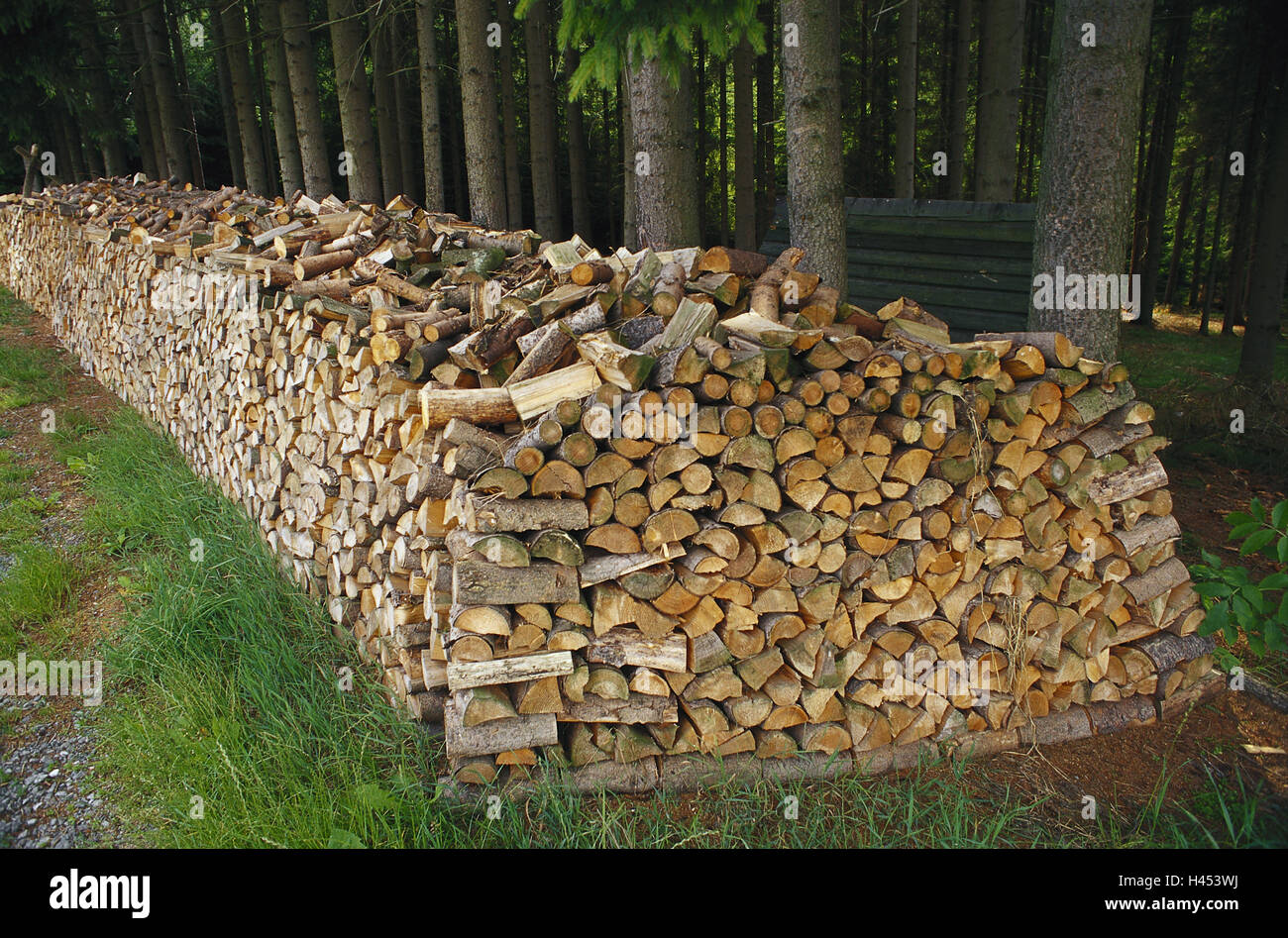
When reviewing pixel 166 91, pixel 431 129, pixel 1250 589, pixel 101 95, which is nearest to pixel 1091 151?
pixel 1250 589

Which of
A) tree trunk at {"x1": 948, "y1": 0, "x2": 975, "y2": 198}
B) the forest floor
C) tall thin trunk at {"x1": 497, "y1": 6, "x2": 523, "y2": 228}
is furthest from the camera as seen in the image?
tall thin trunk at {"x1": 497, "y1": 6, "x2": 523, "y2": 228}

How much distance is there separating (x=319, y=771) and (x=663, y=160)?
4.14 m

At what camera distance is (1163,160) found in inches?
543

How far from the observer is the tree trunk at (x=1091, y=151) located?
4.18 meters

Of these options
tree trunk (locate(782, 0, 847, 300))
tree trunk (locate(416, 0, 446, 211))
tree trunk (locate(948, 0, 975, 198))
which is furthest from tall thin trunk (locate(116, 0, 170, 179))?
tree trunk (locate(782, 0, 847, 300))

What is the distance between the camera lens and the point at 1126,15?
413cm

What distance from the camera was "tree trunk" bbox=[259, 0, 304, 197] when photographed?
8789 mm

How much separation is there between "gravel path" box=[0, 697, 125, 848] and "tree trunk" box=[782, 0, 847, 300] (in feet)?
13.9

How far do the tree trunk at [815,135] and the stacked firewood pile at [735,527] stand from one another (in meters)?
1.62

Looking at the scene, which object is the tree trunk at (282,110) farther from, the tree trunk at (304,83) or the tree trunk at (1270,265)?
the tree trunk at (1270,265)

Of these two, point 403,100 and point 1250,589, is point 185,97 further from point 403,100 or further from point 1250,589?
point 1250,589

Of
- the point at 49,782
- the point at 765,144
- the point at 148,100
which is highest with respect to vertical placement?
the point at 148,100

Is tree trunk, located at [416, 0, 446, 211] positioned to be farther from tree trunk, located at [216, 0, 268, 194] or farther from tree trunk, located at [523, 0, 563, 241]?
tree trunk, located at [216, 0, 268, 194]

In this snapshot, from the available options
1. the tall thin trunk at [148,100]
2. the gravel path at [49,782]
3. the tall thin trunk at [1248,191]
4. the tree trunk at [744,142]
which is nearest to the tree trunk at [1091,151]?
the gravel path at [49,782]
